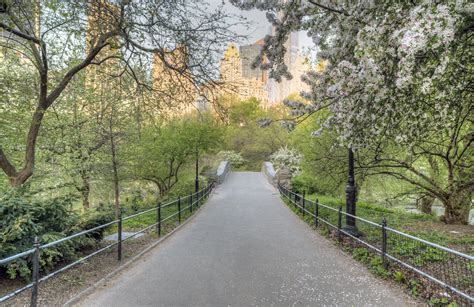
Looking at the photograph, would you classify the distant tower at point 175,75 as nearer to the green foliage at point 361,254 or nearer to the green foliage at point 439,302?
the green foliage at point 361,254

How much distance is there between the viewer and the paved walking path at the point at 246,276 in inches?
180

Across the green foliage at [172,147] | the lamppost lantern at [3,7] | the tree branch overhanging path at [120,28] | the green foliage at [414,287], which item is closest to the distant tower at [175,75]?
the tree branch overhanging path at [120,28]

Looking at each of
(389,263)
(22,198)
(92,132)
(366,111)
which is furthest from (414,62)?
(92,132)

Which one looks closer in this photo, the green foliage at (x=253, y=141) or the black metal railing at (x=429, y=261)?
the black metal railing at (x=429, y=261)

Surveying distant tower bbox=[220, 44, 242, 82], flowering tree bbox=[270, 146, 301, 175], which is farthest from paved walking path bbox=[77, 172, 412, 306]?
flowering tree bbox=[270, 146, 301, 175]

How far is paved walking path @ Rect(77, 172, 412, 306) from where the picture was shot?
4574 mm

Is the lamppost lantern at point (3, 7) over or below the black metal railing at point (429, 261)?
over

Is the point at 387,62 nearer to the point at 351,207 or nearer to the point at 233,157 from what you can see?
the point at 351,207

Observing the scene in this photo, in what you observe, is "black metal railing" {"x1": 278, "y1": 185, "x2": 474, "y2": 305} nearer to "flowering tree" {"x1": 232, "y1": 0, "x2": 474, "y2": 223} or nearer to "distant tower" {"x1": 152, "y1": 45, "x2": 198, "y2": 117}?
"flowering tree" {"x1": 232, "y1": 0, "x2": 474, "y2": 223}

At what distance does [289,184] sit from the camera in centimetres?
2166

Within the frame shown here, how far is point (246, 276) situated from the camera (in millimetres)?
5562

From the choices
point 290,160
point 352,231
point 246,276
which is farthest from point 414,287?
point 290,160

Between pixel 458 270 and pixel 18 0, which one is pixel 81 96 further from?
pixel 458 270

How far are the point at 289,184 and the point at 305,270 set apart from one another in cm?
1587
